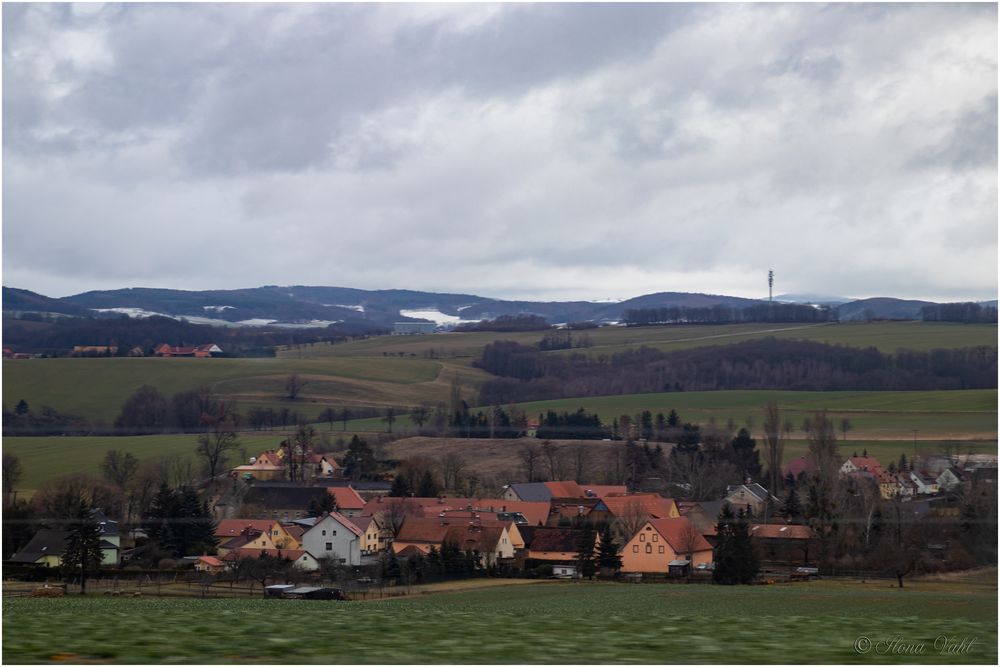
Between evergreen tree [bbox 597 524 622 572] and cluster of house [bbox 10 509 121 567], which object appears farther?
evergreen tree [bbox 597 524 622 572]

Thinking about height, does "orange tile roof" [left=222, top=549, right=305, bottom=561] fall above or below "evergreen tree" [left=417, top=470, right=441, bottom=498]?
below

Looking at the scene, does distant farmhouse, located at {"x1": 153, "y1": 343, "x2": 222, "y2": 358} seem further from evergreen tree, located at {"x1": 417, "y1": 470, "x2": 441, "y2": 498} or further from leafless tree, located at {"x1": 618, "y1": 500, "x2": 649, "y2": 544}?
leafless tree, located at {"x1": 618, "y1": 500, "x2": 649, "y2": 544}

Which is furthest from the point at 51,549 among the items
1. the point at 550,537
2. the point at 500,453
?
the point at 500,453

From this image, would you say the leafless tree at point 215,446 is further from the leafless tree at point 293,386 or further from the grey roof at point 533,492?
the grey roof at point 533,492

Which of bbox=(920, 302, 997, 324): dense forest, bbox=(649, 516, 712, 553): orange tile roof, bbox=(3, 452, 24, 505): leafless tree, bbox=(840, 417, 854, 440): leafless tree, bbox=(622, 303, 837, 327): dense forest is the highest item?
bbox=(622, 303, 837, 327): dense forest

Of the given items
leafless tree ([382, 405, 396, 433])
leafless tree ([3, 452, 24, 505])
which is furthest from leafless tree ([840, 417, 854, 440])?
leafless tree ([3, 452, 24, 505])

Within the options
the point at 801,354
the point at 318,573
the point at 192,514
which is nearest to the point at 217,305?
the point at 801,354

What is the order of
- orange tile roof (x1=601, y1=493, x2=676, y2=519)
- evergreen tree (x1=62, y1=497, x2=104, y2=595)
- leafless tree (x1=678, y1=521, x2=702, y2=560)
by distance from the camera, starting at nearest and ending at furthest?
evergreen tree (x1=62, y1=497, x2=104, y2=595)
leafless tree (x1=678, y1=521, x2=702, y2=560)
orange tile roof (x1=601, y1=493, x2=676, y2=519)

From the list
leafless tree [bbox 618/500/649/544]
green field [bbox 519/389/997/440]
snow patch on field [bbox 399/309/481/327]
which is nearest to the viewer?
leafless tree [bbox 618/500/649/544]
